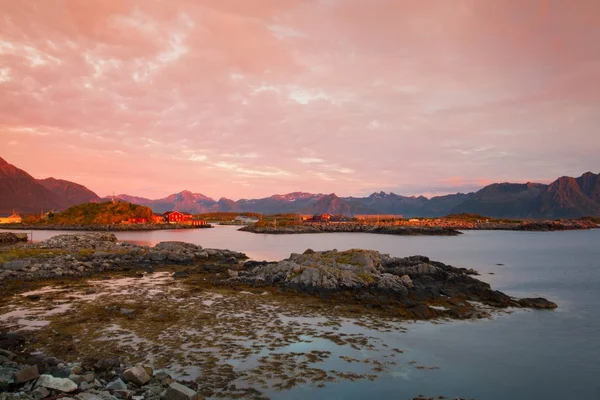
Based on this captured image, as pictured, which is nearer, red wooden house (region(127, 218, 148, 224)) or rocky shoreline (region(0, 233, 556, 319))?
rocky shoreline (region(0, 233, 556, 319))

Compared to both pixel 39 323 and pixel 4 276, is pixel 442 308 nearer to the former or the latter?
pixel 39 323

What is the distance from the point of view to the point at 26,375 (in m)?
9.38

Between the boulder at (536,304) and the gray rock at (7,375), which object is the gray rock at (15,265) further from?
the boulder at (536,304)

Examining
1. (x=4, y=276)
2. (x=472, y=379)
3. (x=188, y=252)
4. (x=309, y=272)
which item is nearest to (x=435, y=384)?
(x=472, y=379)

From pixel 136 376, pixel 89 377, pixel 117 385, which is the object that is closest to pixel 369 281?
pixel 136 376

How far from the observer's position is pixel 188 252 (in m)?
48.1

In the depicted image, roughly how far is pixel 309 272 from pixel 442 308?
10367 mm

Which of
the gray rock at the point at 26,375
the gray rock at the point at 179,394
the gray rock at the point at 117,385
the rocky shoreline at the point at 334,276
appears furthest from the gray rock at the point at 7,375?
the rocky shoreline at the point at 334,276

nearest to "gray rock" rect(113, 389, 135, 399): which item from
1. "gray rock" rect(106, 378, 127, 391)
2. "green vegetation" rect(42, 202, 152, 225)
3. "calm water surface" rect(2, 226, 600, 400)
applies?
"gray rock" rect(106, 378, 127, 391)

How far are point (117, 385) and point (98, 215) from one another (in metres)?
179

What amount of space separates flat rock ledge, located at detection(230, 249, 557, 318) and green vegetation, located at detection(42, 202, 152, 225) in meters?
155

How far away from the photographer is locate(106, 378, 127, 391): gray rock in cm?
957

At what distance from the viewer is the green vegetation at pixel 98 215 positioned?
161 meters

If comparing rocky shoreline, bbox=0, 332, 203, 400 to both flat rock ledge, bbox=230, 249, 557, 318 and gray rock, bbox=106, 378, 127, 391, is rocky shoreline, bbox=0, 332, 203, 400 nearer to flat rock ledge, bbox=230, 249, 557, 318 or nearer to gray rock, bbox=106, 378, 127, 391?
gray rock, bbox=106, 378, 127, 391
